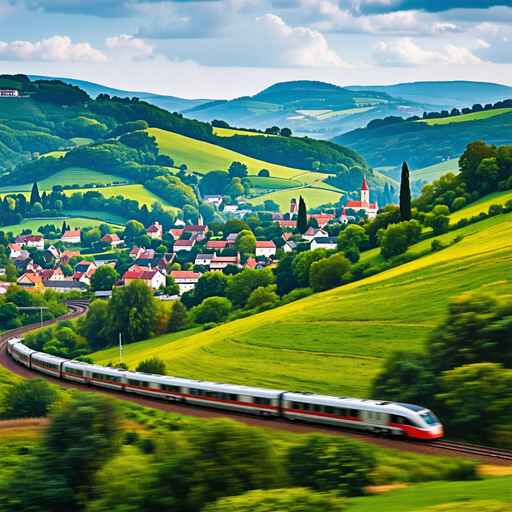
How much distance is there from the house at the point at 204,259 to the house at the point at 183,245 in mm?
20898

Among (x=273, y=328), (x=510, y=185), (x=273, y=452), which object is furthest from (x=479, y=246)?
(x=273, y=452)

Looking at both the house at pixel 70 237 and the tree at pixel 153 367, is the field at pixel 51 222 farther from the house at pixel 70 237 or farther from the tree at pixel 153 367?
the tree at pixel 153 367

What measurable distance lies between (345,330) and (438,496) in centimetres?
3252

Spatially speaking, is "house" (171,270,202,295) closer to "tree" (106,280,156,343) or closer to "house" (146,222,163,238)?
"tree" (106,280,156,343)

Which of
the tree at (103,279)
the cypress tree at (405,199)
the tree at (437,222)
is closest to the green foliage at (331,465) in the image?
the tree at (437,222)

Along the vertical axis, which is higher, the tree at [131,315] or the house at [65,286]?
Answer: the tree at [131,315]

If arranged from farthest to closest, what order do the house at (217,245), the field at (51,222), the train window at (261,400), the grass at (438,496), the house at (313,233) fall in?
the field at (51,222) → the house at (217,245) → the house at (313,233) → the train window at (261,400) → the grass at (438,496)

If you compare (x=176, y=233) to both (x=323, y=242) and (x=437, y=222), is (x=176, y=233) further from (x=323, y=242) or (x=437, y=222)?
(x=437, y=222)

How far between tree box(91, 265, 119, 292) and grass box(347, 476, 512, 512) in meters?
96.4

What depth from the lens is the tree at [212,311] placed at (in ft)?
232

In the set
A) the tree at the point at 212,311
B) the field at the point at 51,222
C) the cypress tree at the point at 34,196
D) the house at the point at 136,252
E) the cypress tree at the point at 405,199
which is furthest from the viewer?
the cypress tree at the point at 34,196

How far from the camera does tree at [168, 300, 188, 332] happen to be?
2696 inches

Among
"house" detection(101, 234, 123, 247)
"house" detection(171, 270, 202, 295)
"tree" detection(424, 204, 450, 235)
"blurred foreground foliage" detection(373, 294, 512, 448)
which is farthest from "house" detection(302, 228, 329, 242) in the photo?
"blurred foreground foliage" detection(373, 294, 512, 448)

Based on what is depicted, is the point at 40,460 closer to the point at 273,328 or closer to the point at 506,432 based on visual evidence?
the point at 506,432
